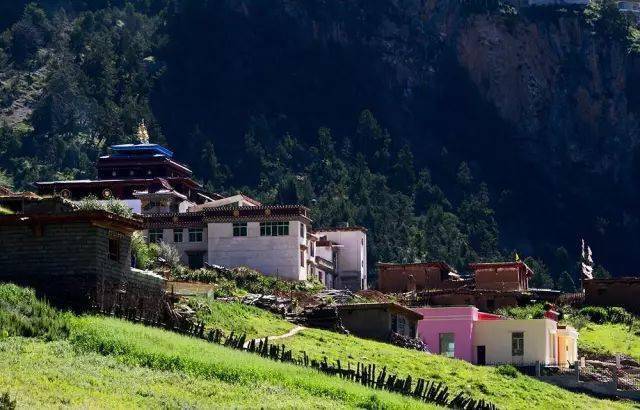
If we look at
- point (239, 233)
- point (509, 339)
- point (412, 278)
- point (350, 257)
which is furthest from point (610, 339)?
point (350, 257)

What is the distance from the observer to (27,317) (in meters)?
73.9

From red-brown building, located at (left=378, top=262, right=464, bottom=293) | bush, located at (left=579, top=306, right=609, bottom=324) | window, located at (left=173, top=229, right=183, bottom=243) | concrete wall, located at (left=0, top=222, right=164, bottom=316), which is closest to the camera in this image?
concrete wall, located at (left=0, top=222, right=164, bottom=316)

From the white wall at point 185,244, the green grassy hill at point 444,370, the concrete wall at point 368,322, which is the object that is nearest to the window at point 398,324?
the concrete wall at point 368,322

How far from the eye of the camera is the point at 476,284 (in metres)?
137

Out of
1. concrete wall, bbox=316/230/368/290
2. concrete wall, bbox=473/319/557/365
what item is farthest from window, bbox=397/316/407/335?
concrete wall, bbox=316/230/368/290

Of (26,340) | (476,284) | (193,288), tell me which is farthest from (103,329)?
(476,284)

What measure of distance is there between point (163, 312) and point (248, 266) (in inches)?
1850

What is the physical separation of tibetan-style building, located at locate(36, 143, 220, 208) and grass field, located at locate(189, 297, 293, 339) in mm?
44717

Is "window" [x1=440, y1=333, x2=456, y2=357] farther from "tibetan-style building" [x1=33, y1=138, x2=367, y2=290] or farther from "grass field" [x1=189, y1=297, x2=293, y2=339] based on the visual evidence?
"tibetan-style building" [x1=33, y1=138, x2=367, y2=290]

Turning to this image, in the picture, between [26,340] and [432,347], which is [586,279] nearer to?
[432,347]

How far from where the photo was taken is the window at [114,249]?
267 ft

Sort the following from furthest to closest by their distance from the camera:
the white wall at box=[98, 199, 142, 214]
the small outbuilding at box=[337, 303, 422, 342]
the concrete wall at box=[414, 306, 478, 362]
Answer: the white wall at box=[98, 199, 142, 214]
the concrete wall at box=[414, 306, 478, 362]
the small outbuilding at box=[337, 303, 422, 342]

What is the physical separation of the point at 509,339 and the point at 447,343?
400 centimetres

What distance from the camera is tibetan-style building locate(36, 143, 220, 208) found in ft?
490
